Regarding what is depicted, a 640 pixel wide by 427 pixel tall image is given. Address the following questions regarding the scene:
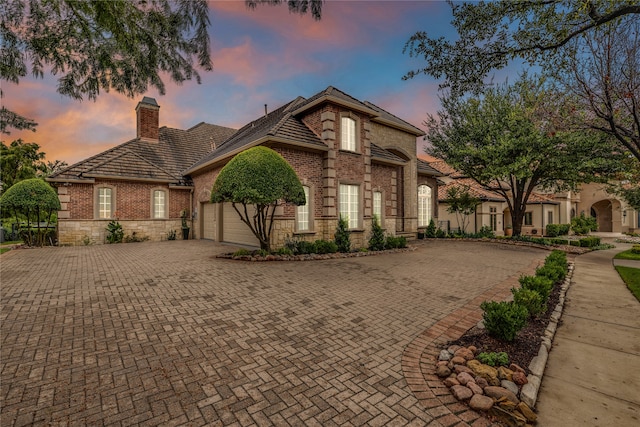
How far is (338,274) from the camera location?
8211mm

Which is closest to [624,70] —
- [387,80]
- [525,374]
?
[387,80]

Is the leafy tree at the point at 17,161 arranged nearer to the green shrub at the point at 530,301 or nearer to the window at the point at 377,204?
the window at the point at 377,204

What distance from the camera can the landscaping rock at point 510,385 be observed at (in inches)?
112

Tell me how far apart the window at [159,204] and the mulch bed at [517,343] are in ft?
60.2

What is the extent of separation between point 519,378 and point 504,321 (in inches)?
33.9

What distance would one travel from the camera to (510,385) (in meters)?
2.91

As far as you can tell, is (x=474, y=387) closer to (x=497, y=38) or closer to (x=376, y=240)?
(x=497, y=38)

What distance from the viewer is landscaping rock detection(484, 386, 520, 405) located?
8.95 ft

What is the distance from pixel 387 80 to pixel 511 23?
124 inches

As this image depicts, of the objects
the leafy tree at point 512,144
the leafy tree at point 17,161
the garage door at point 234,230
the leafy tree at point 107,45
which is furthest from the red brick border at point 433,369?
the leafy tree at point 17,161

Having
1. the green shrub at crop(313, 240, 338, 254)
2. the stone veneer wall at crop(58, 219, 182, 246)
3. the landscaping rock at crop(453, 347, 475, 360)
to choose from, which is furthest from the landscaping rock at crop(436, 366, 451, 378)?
the stone veneer wall at crop(58, 219, 182, 246)

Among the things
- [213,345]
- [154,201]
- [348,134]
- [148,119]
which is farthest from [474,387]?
[148,119]

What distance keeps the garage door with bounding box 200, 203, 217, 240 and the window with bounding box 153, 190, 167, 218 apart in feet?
7.90

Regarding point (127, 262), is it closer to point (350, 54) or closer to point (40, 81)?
point (40, 81)
